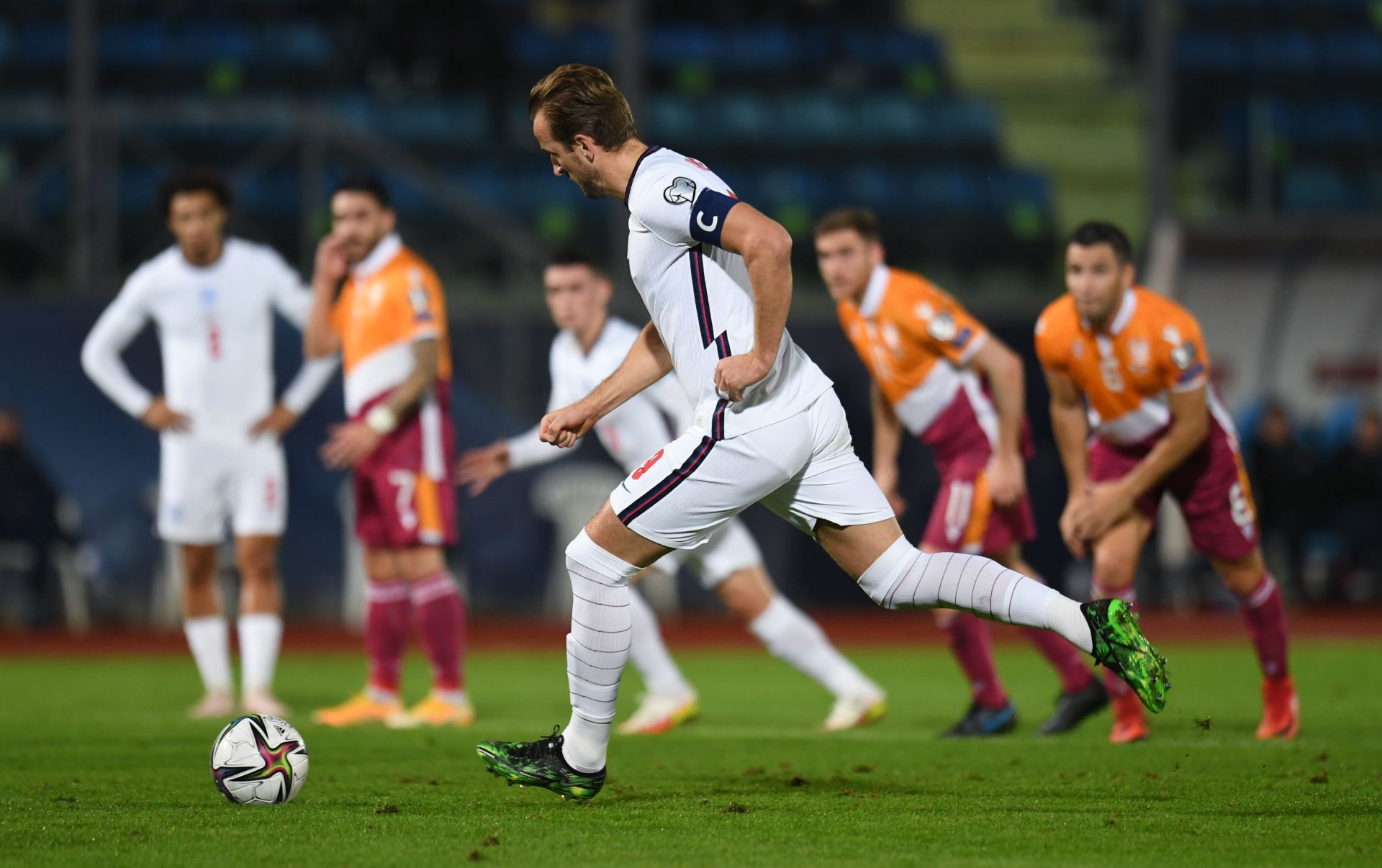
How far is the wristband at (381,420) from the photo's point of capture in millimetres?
7543

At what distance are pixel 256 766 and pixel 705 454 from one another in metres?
1.63

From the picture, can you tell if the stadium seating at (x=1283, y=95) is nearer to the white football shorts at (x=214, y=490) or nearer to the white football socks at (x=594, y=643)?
the white football shorts at (x=214, y=490)

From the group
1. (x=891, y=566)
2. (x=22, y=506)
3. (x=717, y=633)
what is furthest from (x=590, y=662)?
(x=22, y=506)

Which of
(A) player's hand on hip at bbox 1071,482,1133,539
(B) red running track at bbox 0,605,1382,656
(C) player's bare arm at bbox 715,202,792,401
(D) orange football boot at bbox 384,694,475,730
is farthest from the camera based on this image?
(B) red running track at bbox 0,605,1382,656

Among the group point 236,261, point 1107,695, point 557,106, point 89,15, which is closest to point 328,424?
point 89,15

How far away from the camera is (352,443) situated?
7465 millimetres

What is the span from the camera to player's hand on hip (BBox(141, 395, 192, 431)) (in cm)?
795

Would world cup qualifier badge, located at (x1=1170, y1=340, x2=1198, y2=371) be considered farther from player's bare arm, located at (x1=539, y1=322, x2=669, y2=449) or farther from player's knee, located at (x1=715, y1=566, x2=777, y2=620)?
player's bare arm, located at (x1=539, y1=322, x2=669, y2=449)

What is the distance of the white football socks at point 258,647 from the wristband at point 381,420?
1.21 metres

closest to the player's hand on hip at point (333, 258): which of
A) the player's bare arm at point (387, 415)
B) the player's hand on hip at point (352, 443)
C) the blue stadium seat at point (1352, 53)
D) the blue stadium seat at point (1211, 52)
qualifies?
the player's bare arm at point (387, 415)

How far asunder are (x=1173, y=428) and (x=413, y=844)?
139 inches

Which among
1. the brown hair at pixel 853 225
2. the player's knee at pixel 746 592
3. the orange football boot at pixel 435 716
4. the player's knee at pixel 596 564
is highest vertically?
the brown hair at pixel 853 225

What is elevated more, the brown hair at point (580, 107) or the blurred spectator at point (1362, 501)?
Result: the brown hair at point (580, 107)

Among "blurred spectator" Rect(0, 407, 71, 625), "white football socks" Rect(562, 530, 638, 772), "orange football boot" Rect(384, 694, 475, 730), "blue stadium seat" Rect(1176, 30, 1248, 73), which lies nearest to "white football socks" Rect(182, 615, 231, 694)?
"orange football boot" Rect(384, 694, 475, 730)
